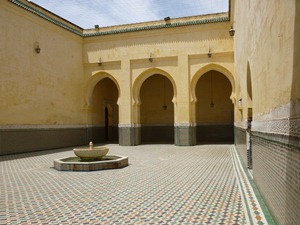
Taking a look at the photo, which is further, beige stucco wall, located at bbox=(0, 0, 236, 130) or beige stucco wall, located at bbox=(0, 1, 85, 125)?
beige stucco wall, located at bbox=(0, 0, 236, 130)

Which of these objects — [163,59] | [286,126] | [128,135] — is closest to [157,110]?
[128,135]

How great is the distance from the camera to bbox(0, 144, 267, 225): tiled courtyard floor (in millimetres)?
3115

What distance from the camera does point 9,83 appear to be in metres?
→ 9.07

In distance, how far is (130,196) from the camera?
406cm

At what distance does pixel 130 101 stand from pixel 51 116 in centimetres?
299

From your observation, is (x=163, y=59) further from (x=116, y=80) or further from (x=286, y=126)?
(x=286, y=126)

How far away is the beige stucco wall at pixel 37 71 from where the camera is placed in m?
9.05

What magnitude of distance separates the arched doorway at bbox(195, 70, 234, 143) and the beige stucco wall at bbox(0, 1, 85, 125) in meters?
5.18

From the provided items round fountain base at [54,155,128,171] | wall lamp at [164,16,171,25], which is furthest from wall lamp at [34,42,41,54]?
round fountain base at [54,155,128,171]

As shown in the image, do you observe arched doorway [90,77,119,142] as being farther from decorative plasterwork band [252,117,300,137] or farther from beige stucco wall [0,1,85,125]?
decorative plasterwork band [252,117,300,137]

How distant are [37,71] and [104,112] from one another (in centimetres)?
495

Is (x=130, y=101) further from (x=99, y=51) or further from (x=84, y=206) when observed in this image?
(x=84, y=206)

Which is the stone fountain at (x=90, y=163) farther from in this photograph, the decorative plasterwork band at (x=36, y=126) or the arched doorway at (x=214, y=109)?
the arched doorway at (x=214, y=109)

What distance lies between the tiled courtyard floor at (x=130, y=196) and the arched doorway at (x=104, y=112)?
24.4 ft
